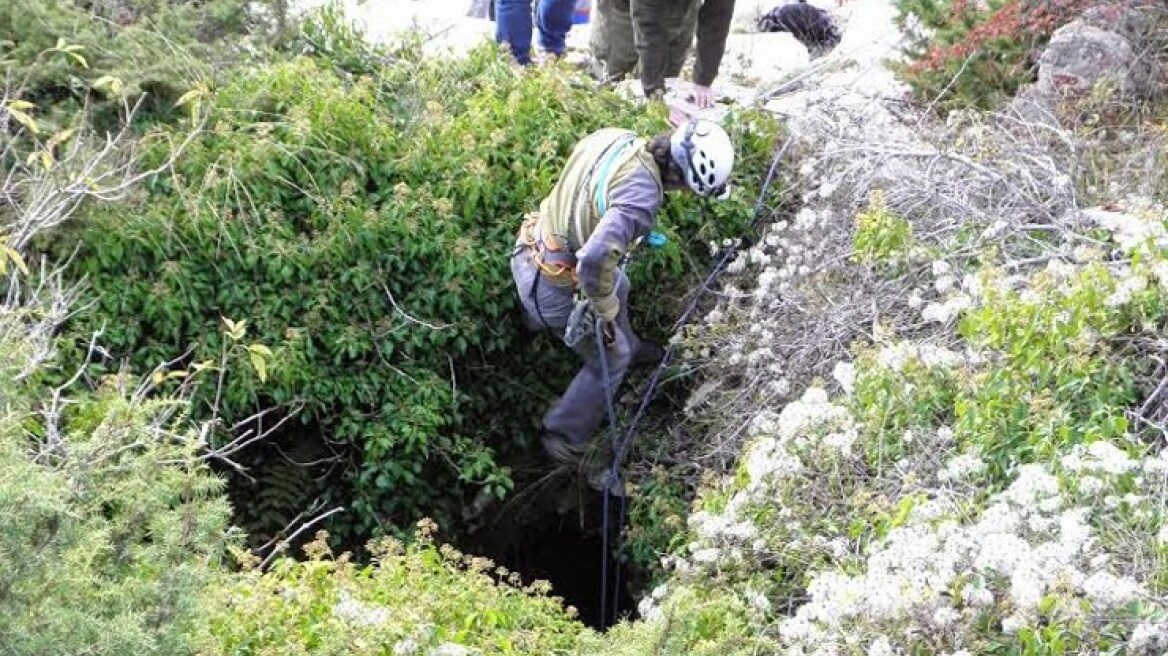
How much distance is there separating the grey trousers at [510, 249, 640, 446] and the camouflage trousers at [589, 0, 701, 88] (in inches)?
69.7

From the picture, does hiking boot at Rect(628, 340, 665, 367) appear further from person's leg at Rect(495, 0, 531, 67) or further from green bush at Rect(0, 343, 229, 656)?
green bush at Rect(0, 343, 229, 656)

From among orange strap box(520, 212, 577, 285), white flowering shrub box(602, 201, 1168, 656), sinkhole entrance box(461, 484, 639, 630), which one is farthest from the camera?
sinkhole entrance box(461, 484, 639, 630)

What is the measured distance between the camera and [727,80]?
34.2 ft

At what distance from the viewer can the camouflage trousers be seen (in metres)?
8.50

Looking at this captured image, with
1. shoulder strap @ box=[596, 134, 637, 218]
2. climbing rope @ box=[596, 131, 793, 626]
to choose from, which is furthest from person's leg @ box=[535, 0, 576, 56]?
shoulder strap @ box=[596, 134, 637, 218]

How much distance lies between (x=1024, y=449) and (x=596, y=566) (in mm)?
4206

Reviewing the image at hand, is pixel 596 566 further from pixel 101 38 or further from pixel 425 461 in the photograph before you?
pixel 101 38

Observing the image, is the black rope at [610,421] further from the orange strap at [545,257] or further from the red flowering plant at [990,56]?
the red flowering plant at [990,56]

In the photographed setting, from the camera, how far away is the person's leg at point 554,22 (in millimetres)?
9203

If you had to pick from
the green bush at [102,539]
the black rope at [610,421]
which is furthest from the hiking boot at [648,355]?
the green bush at [102,539]

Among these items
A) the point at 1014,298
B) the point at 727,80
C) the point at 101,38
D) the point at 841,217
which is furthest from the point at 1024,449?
the point at 727,80

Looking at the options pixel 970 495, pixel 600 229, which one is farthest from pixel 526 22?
pixel 970 495

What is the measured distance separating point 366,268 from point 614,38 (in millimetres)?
2817

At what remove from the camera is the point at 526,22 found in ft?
30.1
